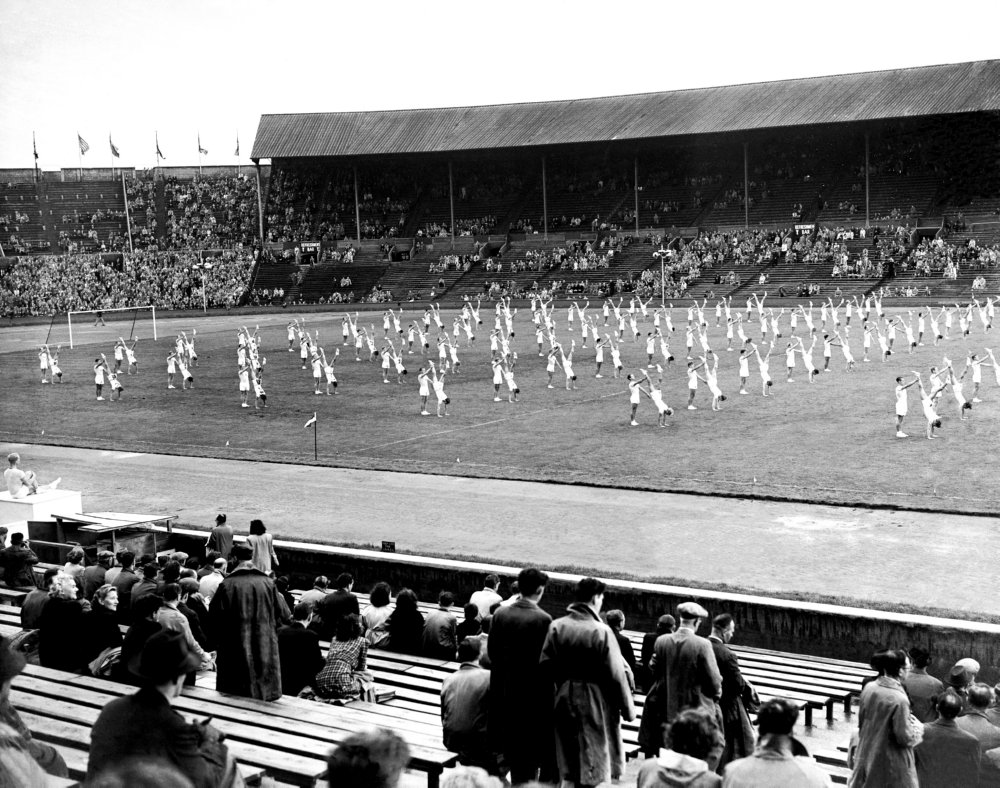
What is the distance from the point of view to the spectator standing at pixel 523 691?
21.8 ft

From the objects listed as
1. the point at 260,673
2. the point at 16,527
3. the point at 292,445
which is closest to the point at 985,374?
the point at 292,445

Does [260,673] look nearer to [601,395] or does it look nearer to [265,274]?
[601,395]

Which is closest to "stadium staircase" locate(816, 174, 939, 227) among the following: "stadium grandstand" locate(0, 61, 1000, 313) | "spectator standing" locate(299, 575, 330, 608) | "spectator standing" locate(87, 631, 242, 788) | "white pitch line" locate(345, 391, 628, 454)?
"stadium grandstand" locate(0, 61, 1000, 313)

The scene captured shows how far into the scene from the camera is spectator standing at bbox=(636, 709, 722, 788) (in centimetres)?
523

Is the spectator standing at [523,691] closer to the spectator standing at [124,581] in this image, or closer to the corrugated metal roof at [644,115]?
the spectator standing at [124,581]

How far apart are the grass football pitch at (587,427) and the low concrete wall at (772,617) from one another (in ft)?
22.8

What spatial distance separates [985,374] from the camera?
3178 centimetres

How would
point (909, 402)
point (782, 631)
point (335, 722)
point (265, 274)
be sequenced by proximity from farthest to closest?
point (265, 274)
point (909, 402)
point (782, 631)
point (335, 722)

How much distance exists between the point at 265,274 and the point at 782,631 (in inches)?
2699

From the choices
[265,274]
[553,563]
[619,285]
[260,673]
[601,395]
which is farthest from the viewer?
[265,274]

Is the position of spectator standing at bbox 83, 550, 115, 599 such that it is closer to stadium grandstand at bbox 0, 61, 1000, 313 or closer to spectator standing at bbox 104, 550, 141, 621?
spectator standing at bbox 104, 550, 141, 621

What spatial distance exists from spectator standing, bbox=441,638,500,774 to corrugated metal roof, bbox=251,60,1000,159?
59.1 meters

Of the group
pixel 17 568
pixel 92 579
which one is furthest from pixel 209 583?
pixel 17 568

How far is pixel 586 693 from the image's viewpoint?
6504mm
